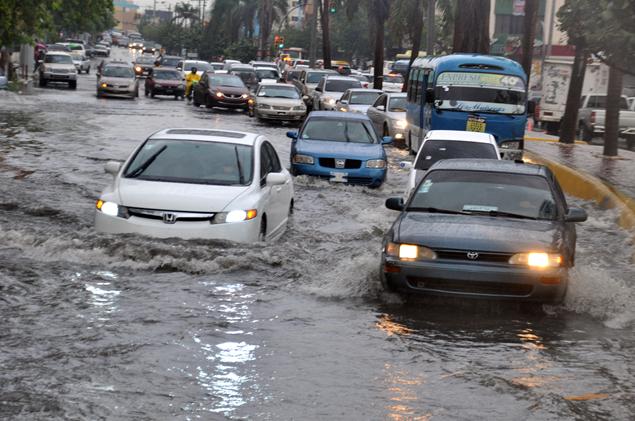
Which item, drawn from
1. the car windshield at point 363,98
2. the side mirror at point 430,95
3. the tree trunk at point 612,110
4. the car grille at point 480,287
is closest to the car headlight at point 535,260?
the car grille at point 480,287

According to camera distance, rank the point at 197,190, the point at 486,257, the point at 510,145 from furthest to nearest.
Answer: the point at 510,145 < the point at 197,190 < the point at 486,257

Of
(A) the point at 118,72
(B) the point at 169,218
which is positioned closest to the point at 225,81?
(A) the point at 118,72

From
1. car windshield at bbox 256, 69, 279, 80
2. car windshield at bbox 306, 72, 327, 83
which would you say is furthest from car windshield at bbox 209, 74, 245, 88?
car windshield at bbox 256, 69, 279, 80

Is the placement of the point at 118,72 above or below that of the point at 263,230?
below

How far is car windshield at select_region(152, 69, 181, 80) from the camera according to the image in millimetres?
54138

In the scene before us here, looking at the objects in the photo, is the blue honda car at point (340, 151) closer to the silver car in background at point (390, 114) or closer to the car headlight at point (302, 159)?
the car headlight at point (302, 159)

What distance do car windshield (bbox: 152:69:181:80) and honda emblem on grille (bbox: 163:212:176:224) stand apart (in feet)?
141

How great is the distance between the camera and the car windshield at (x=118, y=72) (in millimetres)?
51250

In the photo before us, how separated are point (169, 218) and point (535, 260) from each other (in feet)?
13.2

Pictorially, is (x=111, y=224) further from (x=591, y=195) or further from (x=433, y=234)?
(x=591, y=195)

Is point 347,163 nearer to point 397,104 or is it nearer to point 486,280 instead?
point 486,280

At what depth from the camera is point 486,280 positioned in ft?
32.4

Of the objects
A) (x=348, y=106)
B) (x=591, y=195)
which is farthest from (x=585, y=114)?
(x=591, y=195)

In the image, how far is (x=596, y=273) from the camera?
1180 cm
